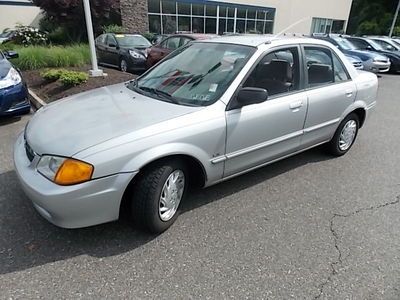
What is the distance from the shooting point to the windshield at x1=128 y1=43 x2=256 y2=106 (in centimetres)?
292

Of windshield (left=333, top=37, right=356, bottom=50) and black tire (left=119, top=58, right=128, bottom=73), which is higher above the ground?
windshield (left=333, top=37, right=356, bottom=50)

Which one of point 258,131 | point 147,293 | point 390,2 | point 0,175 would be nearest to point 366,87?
point 258,131

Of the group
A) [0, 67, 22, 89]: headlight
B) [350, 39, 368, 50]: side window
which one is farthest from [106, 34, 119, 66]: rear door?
[350, 39, 368, 50]: side window

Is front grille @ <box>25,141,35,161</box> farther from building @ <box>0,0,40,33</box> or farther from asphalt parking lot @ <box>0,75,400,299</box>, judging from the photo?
building @ <box>0,0,40,33</box>

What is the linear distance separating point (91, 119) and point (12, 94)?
3.31m

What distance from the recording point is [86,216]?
7.52ft

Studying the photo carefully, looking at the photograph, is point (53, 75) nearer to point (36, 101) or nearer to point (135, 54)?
point (36, 101)

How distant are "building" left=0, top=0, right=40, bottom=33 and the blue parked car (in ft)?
70.6

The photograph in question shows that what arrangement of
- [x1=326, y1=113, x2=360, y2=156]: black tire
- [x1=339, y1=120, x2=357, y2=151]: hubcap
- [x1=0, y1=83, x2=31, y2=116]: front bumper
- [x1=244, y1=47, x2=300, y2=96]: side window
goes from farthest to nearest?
[x1=0, y1=83, x2=31, y2=116]: front bumper → [x1=339, y1=120, x2=357, y2=151]: hubcap → [x1=326, y1=113, x2=360, y2=156]: black tire → [x1=244, y1=47, x2=300, y2=96]: side window

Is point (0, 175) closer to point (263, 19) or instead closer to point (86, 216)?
point (86, 216)

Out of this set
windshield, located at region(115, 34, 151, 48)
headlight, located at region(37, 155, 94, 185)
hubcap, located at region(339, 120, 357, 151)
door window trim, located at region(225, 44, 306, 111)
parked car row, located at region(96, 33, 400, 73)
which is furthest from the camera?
windshield, located at region(115, 34, 151, 48)

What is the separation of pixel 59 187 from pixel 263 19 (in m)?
29.5

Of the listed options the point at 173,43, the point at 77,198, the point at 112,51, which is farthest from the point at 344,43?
the point at 77,198

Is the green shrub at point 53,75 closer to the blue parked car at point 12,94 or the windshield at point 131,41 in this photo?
the blue parked car at point 12,94
